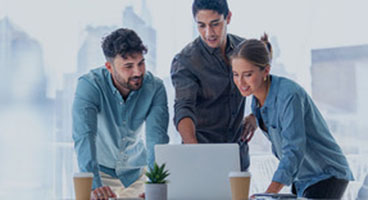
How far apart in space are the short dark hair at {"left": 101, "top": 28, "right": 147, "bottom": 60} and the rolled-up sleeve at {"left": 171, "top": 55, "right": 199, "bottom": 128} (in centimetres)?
25

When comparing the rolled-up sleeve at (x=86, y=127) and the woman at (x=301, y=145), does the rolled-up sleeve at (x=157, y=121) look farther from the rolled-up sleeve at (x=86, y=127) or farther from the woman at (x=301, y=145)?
the woman at (x=301, y=145)

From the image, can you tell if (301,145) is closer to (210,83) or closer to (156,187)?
(156,187)

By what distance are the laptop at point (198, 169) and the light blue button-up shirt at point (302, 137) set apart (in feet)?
0.78

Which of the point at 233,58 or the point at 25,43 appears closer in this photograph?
the point at 233,58

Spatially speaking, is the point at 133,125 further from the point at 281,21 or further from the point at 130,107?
the point at 281,21

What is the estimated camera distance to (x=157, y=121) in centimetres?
261

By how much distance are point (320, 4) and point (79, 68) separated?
176 centimetres

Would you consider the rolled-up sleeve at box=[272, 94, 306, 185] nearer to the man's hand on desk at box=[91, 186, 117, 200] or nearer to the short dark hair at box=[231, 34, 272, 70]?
the short dark hair at box=[231, 34, 272, 70]

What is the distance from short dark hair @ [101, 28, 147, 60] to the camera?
8.68 feet

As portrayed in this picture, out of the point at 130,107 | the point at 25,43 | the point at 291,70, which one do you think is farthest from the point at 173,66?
the point at 25,43

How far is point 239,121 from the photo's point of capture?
293 centimetres

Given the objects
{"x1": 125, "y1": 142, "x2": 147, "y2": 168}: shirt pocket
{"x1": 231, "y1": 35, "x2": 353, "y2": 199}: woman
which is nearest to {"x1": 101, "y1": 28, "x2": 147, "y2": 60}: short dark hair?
{"x1": 125, "y1": 142, "x2": 147, "y2": 168}: shirt pocket

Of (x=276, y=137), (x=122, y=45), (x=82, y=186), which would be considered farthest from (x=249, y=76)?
(x=82, y=186)

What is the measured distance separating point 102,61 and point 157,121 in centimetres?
158
